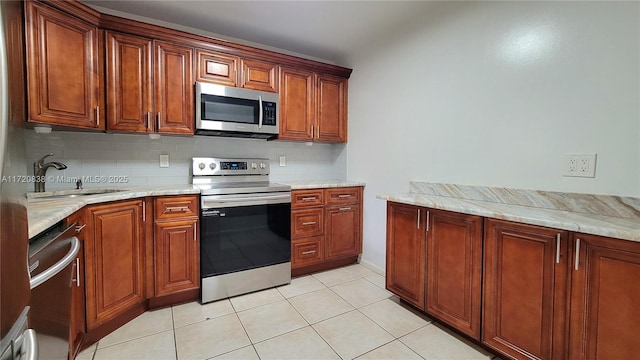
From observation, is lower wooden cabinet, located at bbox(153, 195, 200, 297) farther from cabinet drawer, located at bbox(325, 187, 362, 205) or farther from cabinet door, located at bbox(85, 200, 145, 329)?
cabinet drawer, located at bbox(325, 187, 362, 205)

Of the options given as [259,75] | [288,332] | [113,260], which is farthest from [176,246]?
[259,75]

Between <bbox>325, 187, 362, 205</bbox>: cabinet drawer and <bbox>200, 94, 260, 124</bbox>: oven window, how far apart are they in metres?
1.02

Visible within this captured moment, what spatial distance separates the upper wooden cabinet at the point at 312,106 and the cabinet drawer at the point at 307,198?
59 centimetres

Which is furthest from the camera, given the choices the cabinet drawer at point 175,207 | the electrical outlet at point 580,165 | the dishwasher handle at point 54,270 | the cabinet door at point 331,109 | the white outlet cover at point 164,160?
the cabinet door at point 331,109

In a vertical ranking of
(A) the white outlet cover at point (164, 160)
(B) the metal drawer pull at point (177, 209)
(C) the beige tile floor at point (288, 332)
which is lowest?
(C) the beige tile floor at point (288, 332)

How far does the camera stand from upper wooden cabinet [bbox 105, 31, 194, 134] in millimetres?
2084

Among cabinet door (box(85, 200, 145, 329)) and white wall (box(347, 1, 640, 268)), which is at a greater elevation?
white wall (box(347, 1, 640, 268))

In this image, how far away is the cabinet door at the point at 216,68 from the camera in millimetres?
2381

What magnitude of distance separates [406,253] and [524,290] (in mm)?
767

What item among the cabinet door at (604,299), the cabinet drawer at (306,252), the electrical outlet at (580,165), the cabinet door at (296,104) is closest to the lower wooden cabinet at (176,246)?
the cabinet drawer at (306,252)

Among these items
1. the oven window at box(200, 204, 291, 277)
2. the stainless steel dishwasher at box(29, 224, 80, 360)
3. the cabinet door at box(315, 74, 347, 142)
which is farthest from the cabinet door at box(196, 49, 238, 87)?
the stainless steel dishwasher at box(29, 224, 80, 360)

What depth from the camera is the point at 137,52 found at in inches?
84.6

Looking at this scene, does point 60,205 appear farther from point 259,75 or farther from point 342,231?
point 342,231

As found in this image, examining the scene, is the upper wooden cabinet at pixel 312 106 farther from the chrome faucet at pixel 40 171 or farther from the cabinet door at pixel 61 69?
the chrome faucet at pixel 40 171
